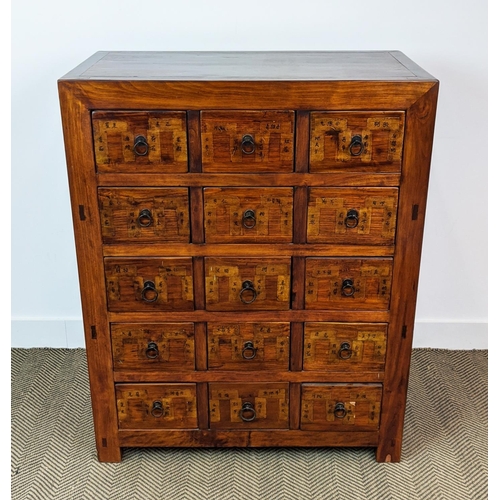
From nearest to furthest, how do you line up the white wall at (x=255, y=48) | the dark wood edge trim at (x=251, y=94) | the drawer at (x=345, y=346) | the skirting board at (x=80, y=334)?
the dark wood edge trim at (x=251, y=94) < the drawer at (x=345, y=346) < the white wall at (x=255, y=48) < the skirting board at (x=80, y=334)

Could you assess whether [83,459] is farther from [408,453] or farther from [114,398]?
[408,453]

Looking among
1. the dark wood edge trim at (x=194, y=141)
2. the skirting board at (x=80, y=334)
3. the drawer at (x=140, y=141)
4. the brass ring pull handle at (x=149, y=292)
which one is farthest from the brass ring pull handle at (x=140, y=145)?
the skirting board at (x=80, y=334)

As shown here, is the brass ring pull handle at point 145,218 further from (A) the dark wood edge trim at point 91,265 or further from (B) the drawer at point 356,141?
(B) the drawer at point 356,141

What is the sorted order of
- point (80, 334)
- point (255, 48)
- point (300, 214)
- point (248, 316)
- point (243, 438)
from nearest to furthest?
point (300, 214) → point (248, 316) → point (243, 438) → point (255, 48) → point (80, 334)

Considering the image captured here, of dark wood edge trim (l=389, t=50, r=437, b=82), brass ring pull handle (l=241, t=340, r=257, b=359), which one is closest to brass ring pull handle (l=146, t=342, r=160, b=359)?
brass ring pull handle (l=241, t=340, r=257, b=359)

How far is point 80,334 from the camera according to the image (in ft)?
8.09

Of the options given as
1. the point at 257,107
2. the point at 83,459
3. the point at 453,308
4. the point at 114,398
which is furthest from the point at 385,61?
the point at 83,459

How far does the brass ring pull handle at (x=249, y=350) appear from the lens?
5.99 ft

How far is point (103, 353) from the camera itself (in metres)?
1.82

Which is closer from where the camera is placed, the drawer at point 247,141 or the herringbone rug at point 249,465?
the drawer at point 247,141

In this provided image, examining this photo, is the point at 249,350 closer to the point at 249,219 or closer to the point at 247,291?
the point at 247,291

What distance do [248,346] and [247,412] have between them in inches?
7.7

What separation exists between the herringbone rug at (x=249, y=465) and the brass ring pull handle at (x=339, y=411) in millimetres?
154

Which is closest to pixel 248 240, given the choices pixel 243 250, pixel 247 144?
pixel 243 250
